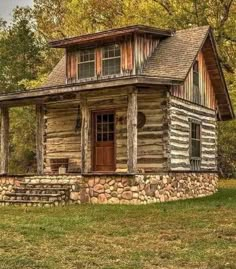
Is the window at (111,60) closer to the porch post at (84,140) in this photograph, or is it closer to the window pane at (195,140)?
the porch post at (84,140)

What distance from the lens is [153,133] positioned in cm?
1902

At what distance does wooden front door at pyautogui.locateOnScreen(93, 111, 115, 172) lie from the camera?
2023 centimetres

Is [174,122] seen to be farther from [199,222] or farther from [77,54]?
[199,222]

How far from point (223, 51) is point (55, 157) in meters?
17.6

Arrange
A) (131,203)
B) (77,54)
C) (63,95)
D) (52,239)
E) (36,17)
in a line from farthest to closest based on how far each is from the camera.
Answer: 1. (36,17)
2. (77,54)
3. (63,95)
4. (131,203)
5. (52,239)

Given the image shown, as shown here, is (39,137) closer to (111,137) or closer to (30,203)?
(111,137)

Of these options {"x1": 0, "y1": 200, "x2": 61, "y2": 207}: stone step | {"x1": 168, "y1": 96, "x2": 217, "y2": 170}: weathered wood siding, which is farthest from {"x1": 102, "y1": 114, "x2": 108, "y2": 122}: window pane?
{"x1": 0, "y1": 200, "x2": 61, "y2": 207}: stone step

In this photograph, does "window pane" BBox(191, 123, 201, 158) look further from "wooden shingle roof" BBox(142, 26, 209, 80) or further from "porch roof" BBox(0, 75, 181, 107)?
"porch roof" BBox(0, 75, 181, 107)

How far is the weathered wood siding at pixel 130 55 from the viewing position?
2016cm

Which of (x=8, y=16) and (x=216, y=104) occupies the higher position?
(x=8, y=16)

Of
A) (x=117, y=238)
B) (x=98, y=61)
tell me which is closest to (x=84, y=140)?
(x=98, y=61)

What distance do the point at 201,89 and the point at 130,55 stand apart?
409 centimetres

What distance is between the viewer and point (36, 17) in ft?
137

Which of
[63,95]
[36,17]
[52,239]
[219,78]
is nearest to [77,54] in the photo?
[63,95]
